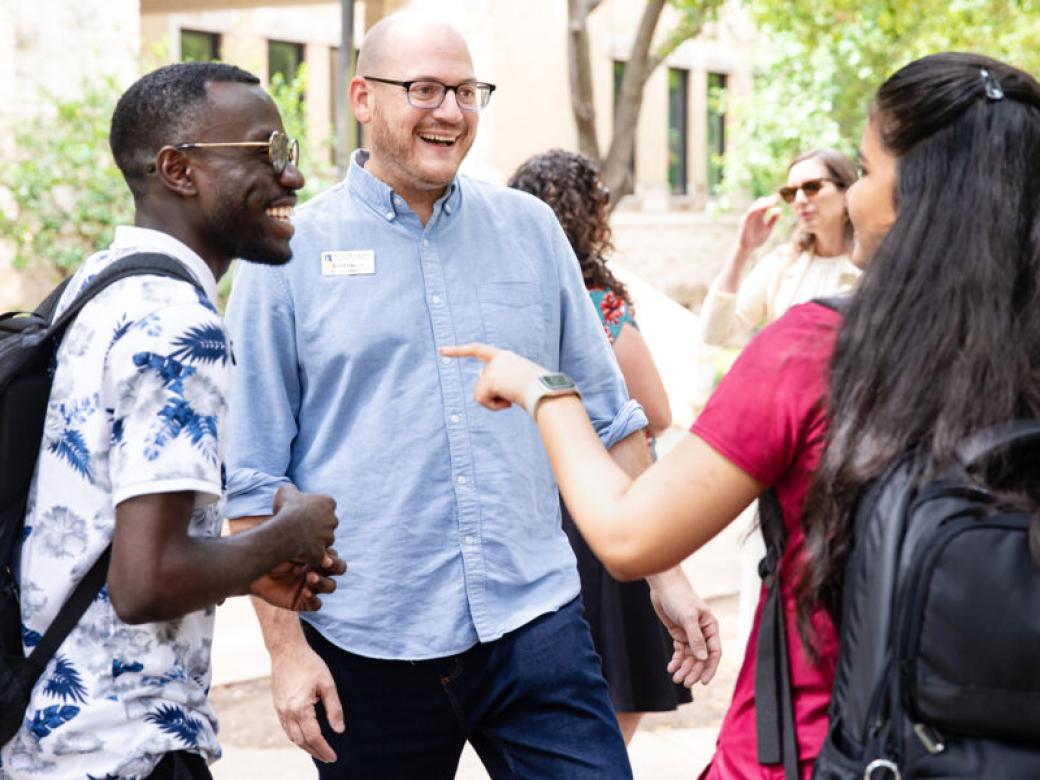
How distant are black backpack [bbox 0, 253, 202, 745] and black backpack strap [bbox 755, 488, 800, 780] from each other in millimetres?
963

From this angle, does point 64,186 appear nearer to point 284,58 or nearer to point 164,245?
point 284,58

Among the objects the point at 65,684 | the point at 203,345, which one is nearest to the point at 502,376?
the point at 203,345

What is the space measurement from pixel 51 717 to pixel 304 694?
34.7 inches

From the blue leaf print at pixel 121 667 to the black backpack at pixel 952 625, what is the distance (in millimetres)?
1084

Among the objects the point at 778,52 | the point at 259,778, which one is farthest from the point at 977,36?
the point at 259,778

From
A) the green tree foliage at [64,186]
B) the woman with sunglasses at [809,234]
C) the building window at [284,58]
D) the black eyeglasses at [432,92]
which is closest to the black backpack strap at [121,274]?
the black eyeglasses at [432,92]

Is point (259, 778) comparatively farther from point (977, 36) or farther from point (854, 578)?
point (977, 36)

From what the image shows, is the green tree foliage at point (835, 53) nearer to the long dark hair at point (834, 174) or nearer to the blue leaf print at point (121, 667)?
the long dark hair at point (834, 174)

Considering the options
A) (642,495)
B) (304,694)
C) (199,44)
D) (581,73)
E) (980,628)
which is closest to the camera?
(980,628)

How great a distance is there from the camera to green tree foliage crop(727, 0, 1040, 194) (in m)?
15.7

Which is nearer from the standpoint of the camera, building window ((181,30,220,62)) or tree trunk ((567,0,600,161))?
tree trunk ((567,0,600,161))

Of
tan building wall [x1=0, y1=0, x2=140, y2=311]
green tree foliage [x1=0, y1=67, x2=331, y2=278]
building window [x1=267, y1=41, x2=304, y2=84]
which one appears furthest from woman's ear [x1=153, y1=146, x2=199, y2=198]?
building window [x1=267, y1=41, x2=304, y2=84]

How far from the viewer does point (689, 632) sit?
3.41 m

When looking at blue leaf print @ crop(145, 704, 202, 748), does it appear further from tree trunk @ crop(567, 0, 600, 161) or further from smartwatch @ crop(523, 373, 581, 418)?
tree trunk @ crop(567, 0, 600, 161)
